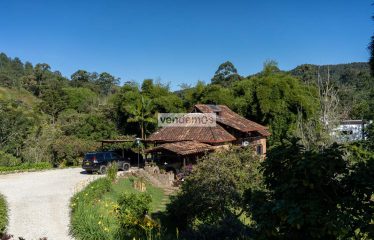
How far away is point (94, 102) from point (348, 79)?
64.2 metres

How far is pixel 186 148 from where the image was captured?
23.5 m

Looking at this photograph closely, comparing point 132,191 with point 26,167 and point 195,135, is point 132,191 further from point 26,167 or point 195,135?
point 26,167

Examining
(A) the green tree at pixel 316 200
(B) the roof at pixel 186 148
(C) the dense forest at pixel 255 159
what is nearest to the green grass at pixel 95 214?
(C) the dense forest at pixel 255 159

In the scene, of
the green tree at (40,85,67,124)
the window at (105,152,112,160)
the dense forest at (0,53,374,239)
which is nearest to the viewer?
the dense forest at (0,53,374,239)

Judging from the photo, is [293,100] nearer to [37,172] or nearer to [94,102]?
[37,172]

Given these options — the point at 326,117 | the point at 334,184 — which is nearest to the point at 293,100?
the point at 326,117

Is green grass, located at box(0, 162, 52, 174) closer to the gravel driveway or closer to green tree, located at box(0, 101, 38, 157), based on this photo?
the gravel driveway

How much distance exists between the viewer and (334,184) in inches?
184

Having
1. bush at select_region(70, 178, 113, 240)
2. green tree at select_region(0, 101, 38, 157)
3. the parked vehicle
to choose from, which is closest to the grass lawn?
bush at select_region(70, 178, 113, 240)

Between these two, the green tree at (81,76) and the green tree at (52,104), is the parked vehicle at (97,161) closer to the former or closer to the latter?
the green tree at (52,104)

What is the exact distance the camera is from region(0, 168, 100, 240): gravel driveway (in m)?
11.5

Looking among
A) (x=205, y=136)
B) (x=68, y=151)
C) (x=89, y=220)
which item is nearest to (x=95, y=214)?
(x=89, y=220)

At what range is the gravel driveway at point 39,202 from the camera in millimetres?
11480

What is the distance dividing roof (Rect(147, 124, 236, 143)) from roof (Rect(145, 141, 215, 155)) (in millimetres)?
1099
